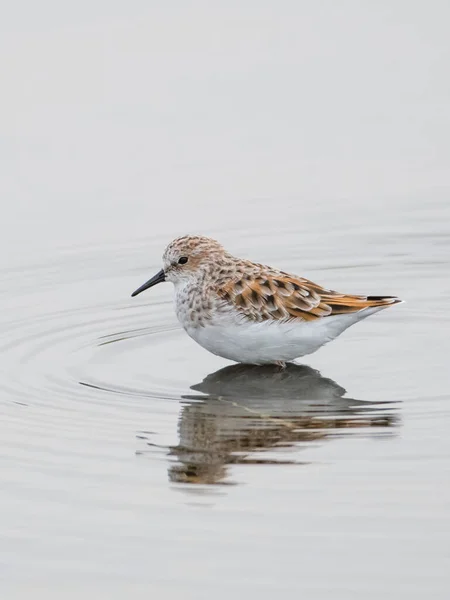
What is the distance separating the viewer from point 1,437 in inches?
405

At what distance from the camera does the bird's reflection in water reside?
9.57m

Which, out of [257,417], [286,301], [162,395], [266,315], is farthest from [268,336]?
[257,417]

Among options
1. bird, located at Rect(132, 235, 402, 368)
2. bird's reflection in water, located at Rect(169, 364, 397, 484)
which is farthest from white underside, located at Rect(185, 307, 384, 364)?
bird's reflection in water, located at Rect(169, 364, 397, 484)

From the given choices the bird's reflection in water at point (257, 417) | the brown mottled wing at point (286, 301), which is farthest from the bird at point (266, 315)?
the bird's reflection in water at point (257, 417)

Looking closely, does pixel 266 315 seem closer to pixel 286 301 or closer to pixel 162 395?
pixel 286 301

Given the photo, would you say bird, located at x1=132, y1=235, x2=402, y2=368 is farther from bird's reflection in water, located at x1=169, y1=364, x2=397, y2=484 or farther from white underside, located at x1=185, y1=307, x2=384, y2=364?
bird's reflection in water, located at x1=169, y1=364, x2=397, y2=484

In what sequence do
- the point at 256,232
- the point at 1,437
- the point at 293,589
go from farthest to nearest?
the point at 256,232 → the point at 1,437 → the point at 293,589

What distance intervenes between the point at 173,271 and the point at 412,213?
4.62 meters

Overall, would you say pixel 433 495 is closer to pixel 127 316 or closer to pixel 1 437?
pixel 1 437

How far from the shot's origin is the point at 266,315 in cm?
1183

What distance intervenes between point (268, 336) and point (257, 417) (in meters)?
1.30

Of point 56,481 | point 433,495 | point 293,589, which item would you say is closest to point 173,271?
point 56,481

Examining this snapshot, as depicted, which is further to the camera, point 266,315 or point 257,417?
point 266,315

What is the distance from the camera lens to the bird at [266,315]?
11781mm
